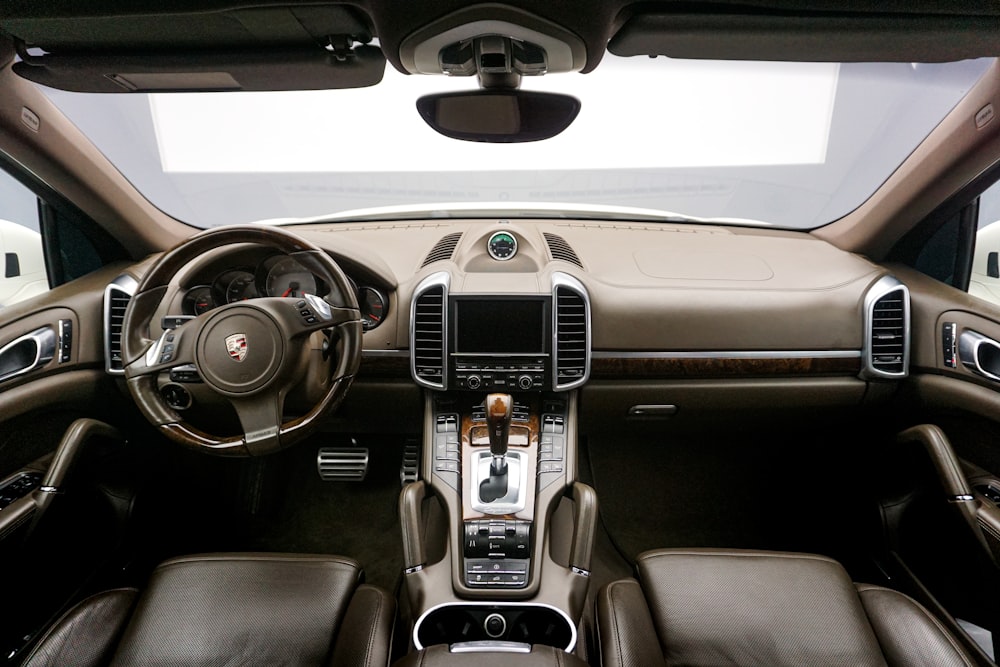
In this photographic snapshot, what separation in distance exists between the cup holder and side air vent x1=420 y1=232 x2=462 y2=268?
1.15 meters

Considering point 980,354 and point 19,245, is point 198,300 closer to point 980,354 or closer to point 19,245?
point 19,245

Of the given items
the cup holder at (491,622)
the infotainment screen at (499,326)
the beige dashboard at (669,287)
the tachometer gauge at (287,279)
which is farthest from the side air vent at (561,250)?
the cup holder at (491,622)

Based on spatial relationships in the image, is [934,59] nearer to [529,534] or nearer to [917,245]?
[917,245]

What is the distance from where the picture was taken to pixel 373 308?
2148mm

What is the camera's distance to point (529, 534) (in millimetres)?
1793

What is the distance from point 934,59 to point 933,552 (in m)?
1.70

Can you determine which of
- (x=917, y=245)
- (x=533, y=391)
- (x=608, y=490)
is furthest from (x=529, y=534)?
(x=917, y=245)

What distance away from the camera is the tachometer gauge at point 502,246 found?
211cm

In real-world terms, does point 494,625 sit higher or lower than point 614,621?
lower

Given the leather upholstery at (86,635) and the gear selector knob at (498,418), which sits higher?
the gear selector knob at (498,418)

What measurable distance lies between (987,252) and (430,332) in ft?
6.67

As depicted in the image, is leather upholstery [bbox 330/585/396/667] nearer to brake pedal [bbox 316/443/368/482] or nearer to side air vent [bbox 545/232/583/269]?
Result: brake pedal [bbox 316/443/368/482]

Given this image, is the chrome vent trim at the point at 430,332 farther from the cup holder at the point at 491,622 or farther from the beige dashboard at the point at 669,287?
the cup holder at the point at 491,622

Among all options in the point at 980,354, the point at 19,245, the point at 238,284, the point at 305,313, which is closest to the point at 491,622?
the point at 305,313
